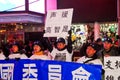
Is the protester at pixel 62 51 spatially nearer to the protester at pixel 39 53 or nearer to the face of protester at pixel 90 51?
the protester at pixel 39 53

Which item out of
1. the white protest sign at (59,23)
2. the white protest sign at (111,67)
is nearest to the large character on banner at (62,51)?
the white protest sign at (59,23)

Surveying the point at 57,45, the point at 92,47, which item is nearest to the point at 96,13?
the point at 57,45

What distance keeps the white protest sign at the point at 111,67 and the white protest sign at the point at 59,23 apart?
7.51 feet

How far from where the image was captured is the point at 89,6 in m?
16.0

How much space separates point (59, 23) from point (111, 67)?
2771mm

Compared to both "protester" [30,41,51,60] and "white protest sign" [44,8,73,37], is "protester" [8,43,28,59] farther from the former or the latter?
"white protest sign" [44,8,73,37]

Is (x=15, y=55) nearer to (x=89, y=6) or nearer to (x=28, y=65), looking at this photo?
(x=28, y=65)

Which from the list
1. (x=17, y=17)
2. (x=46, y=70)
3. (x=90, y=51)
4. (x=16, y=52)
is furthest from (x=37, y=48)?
(x=17, y=17)

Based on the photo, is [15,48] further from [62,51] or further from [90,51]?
[90,51]

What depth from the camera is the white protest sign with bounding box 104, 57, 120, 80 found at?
6.13 metres

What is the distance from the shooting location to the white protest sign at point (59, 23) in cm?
837

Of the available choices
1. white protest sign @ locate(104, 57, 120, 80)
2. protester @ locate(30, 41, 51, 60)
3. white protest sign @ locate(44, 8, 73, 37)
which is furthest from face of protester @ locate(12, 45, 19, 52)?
white protest sign @ locate(104, 57, 120, 80)

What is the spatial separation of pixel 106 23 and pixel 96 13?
69 cm

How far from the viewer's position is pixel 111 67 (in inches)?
243
